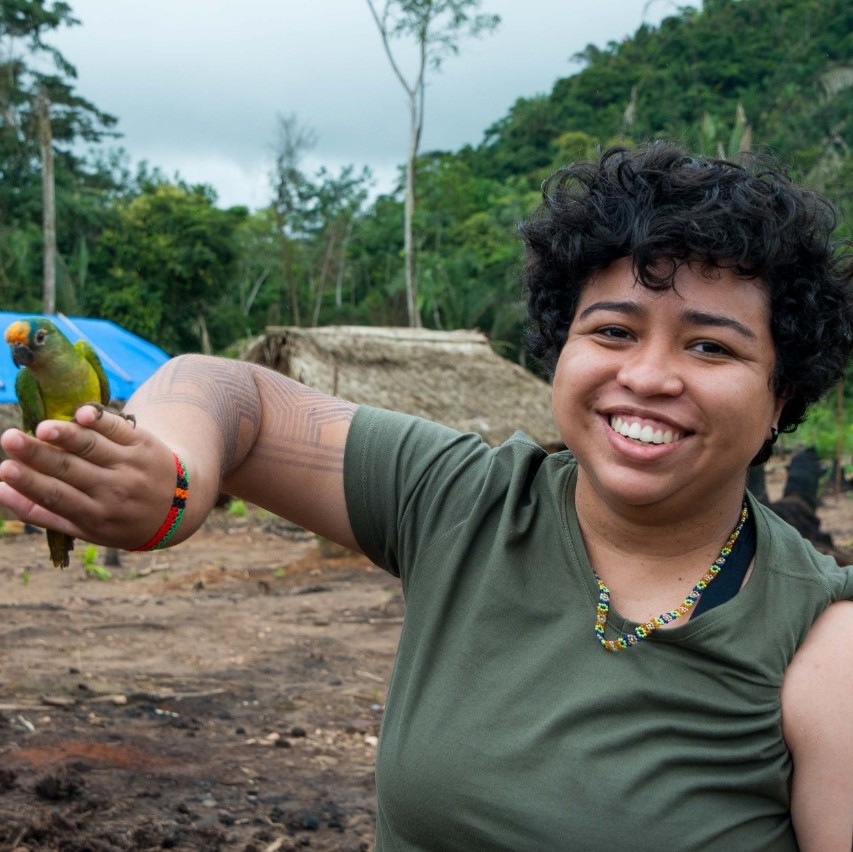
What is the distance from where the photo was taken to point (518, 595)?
1544mm

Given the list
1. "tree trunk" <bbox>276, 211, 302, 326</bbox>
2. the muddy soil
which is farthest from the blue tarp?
"tree trunk" <bbox>276, 211, 302, 326</bbox>

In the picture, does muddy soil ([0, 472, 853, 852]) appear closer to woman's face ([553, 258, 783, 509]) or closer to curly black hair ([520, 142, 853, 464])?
woman's face ([553, 258, 783, 509])

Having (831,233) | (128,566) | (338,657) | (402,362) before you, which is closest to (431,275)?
(402,362)

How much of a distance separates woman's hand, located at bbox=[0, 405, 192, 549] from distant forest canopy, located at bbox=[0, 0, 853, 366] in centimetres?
1686

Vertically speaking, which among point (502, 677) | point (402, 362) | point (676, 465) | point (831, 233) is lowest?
point (402, 362)

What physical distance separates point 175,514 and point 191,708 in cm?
365

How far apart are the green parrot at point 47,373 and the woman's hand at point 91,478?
33 centimetres

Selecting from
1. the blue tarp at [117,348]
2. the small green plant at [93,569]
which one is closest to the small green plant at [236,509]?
the blue tarp at [117,348]

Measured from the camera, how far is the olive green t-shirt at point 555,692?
54.2 inches

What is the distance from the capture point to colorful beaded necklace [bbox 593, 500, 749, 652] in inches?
58.1

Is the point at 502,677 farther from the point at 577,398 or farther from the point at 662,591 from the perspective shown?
the point at 577,398

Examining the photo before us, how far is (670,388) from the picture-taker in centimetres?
144

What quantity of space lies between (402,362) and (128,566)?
3761mm

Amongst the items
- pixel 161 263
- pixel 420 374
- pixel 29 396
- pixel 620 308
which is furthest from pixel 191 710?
pixel 161 263
